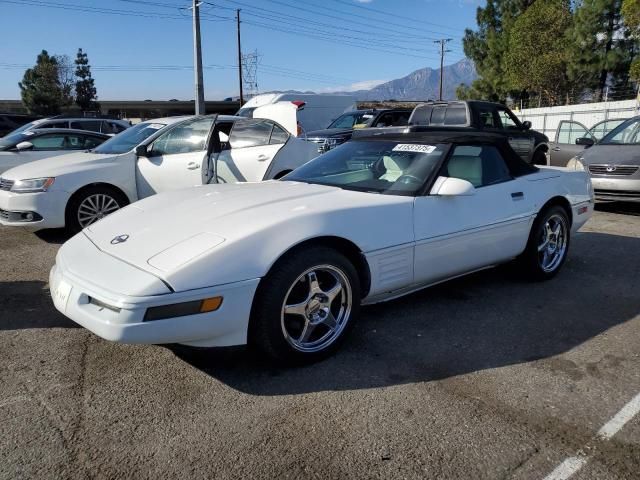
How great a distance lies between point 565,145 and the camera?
10344 millimetres

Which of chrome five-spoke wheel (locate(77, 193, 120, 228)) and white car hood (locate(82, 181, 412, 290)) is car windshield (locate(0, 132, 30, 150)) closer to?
chrome five-spoke wheel (locate(77, 193, 120, 228))

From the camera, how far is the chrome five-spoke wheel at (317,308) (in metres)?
3.06

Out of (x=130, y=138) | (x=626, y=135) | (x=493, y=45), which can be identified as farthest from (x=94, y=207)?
(x=493, y=45)

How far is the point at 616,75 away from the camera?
3180cm

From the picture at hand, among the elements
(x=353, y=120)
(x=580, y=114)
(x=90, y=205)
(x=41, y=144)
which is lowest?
(x=90, y=205)

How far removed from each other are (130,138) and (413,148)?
4.64 m

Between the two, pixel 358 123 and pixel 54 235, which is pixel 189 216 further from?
pixel 358 123

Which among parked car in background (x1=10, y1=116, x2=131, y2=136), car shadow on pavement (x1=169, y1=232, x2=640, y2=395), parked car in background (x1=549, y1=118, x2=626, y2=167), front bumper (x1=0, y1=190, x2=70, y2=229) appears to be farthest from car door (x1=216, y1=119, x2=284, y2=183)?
parked car in background (x1=10, y1=116, x2=131, y2=136)

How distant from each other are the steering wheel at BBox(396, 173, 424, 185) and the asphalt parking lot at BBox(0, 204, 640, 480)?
986 mm

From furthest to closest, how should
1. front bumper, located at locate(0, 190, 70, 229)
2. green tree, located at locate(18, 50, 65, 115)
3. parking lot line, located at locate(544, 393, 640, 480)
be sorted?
green tree, located at locate(18, 50, 65, 115), front bumper, located at locate(0, 190, 70, 229), parking lot line, located at locate(544, 393, 640, 480)

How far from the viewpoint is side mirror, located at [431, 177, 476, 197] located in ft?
11.6

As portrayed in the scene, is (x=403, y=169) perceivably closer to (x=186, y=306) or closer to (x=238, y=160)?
(x=186, y=306)

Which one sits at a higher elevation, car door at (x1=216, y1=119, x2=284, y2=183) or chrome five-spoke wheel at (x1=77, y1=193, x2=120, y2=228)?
car door at (x1=216, y1=119, x2=284, y2=183)

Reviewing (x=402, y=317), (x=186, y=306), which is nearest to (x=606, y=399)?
(x=402, y=317)
